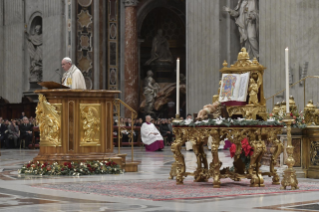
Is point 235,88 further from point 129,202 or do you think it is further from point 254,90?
point 129,202

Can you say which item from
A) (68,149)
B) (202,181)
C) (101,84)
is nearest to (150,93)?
(101,84)

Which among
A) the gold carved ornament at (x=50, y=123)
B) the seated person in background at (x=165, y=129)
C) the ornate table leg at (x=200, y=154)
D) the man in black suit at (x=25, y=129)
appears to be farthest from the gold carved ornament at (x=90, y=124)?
the seated person in background at (x=165, y=129)

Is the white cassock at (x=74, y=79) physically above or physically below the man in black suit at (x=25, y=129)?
above

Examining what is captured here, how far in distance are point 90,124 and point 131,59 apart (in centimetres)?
1497

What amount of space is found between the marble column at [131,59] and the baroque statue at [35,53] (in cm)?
439

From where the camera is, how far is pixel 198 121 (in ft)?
27.8

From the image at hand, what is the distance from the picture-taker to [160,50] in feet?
90.3

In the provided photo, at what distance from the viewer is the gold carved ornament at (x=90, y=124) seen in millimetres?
10867

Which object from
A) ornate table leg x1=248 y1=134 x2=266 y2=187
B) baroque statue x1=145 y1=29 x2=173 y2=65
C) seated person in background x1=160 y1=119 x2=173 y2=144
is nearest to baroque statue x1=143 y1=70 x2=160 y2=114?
baroque statue x1=145 y1=29 x2=173 y2=65

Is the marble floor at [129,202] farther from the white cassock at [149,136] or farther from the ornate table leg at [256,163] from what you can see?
the white cassock at [149,136]

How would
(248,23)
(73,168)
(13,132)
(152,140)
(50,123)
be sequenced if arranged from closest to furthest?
Answer: (73,168) → (50,123) → (248,23) → (152,140) → (13,132)

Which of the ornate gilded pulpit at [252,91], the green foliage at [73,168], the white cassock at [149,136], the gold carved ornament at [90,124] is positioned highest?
the ornate gilded pulpit at [252,91]

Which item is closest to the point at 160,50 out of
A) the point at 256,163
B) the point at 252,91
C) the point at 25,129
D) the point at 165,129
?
the point at 165,129

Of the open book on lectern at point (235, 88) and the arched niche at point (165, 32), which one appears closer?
the open book on lectern at point (235, 88)
